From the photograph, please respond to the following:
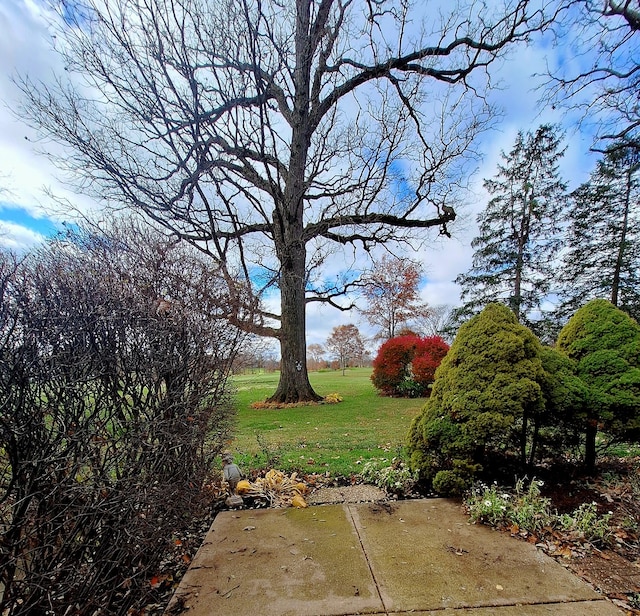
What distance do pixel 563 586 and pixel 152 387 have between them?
2776 mm

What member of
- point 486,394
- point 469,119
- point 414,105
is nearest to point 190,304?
point 486,394

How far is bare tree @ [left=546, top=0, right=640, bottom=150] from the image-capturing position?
22.9 ft

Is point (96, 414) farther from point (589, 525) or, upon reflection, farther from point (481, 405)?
point (589, 525)

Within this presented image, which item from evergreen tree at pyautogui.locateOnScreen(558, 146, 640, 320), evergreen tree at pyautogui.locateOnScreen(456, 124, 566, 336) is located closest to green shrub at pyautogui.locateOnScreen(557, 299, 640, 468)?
evergreen tree at pyautogui.locateOnScreen(456, 124, 566, 336)

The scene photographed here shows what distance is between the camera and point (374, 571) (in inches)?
83.2

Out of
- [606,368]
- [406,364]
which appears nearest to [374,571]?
[606,368]

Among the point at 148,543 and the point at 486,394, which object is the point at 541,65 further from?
the point at 148,543

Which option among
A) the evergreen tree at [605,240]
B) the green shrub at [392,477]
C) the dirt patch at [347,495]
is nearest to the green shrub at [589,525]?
the green shrub at [392,477]

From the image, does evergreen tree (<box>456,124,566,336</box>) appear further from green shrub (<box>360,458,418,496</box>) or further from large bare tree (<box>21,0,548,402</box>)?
green shrub (<box>360,458,418,496</box>)

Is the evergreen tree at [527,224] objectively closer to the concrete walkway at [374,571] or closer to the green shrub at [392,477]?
the green shrub at [392,477]

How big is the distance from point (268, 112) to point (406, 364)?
33.0ft

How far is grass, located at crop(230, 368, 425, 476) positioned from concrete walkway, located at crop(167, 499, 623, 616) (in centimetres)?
129

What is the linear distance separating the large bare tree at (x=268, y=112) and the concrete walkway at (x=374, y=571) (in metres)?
1.73

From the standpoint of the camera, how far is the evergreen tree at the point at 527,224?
50.5ft
